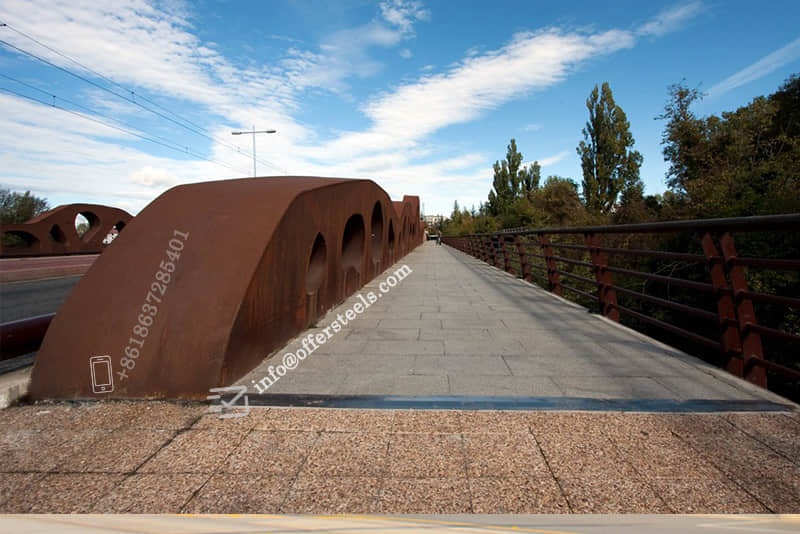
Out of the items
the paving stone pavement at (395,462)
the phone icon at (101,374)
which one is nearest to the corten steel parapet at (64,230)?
the phone icon at (101,374)

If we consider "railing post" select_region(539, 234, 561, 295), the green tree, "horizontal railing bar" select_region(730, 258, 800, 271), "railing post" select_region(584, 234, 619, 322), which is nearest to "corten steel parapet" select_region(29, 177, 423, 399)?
"horizontal railing bar" select_region(730, 258, 800, 271)

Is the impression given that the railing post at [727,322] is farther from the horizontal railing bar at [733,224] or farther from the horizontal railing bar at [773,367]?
the horizontal railing bar at [733,224]

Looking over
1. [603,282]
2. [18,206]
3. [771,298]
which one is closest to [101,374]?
[771,298]

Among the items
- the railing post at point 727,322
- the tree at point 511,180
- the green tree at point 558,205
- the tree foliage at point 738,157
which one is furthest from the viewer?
the tree at point 511,180

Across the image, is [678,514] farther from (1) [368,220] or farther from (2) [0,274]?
(2) [0,274]

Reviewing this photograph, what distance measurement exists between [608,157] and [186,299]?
141 ft

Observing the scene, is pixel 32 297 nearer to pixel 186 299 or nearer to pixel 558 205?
pixel 186 299

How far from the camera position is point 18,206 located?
43469 mm

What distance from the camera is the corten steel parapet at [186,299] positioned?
9.08 ft

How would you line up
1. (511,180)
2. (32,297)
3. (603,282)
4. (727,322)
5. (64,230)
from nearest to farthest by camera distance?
(727,322)
(603,282)
(32,297)
(64,230)
(511,180)

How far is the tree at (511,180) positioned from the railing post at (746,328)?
57.0m

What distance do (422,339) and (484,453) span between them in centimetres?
225

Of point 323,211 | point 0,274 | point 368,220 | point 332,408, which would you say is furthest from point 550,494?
point 0,274

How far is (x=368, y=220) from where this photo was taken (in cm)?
864
